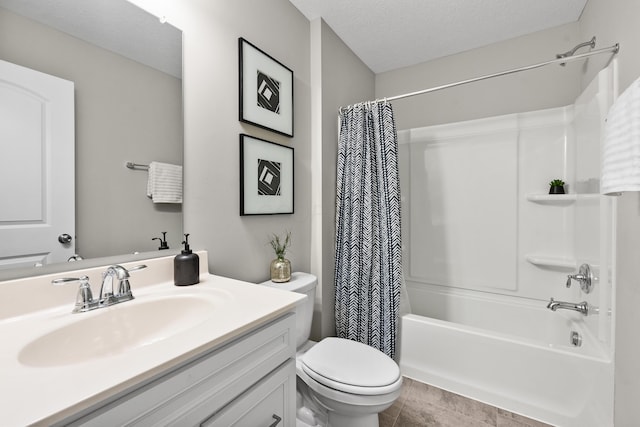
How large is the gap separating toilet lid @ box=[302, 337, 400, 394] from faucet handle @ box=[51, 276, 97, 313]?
0.92m

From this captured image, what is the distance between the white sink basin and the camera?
0.68 metres

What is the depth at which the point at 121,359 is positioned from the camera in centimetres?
57

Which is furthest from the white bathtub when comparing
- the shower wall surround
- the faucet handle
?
the faucet handle

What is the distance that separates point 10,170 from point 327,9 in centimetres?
186

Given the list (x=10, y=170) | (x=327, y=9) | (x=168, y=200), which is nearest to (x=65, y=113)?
(x=10, y=170)

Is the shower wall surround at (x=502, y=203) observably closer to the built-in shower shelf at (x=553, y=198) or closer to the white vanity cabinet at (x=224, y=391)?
the built-in shower shelf at (x=553, y=198)

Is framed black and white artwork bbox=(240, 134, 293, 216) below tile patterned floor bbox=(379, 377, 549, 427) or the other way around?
the other way around

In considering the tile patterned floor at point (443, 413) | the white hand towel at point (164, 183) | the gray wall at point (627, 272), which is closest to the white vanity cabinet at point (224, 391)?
the white hand towel at point (164, 183)

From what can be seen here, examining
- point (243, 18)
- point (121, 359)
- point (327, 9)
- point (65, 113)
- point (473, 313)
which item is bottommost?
point (473, 313)

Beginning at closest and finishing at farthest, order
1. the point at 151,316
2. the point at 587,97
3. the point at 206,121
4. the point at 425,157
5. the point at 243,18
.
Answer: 1. the point at 151,316
2. the point at 206,121
3. the point at 243,18
4. the point at 587,97
5. the point at 425,157

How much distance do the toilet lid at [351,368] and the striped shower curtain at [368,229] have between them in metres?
0.46

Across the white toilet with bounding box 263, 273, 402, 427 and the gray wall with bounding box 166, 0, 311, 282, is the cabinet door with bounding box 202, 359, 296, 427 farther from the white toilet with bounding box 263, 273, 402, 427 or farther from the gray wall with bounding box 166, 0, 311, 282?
the gray wall with bounding box 166, 0, 311, 282

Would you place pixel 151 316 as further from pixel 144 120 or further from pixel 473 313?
pixel 473 313

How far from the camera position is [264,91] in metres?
1.56
